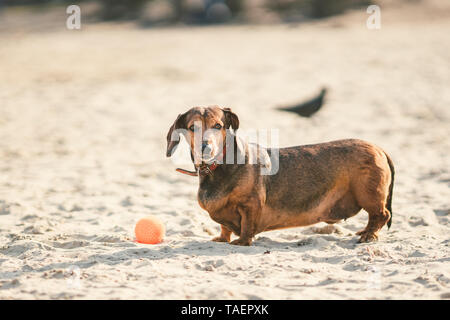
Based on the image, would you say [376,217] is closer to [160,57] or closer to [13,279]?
[13,279]

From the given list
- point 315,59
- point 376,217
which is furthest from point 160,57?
point 376,217

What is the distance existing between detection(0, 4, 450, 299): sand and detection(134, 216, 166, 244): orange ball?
10 cm

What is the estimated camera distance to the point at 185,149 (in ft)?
32.1

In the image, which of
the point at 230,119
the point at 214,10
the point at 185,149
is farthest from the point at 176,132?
the point at 214,10

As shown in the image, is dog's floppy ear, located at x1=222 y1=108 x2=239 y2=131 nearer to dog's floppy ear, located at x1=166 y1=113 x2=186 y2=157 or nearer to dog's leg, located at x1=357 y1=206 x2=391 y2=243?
dog's floppy ear, located at x1=166 y1=113 x2=186 y2=157

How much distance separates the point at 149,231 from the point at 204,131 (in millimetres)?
1154

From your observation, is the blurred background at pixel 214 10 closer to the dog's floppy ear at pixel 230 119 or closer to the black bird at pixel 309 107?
the black bird at pixel 309 107

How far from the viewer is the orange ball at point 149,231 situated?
19.4 ft

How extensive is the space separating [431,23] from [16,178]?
17264 millimetres

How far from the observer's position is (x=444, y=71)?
15.0 m

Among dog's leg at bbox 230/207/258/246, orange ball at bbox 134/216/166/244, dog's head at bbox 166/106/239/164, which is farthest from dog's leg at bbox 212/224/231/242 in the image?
dog's head at bbox 166/106/239/164

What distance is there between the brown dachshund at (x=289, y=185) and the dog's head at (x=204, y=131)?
2cm

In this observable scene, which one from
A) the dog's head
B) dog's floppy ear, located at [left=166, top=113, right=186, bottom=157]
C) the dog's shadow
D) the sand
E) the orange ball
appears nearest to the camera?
the sand

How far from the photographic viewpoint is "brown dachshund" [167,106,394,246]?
577 centimetres
